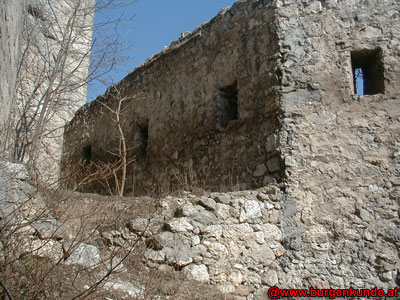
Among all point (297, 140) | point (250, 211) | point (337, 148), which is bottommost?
point (250, 211)

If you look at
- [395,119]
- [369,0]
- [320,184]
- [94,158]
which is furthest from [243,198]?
[94,158]

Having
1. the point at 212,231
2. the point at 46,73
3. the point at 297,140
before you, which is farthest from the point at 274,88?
the point at 46,73

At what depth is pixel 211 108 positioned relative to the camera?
691 centimetres

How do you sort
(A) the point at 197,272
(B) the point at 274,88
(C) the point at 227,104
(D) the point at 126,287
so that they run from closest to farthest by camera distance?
(D) the point at 126,287 → (A) the point at 197,272 → (B) the point at 274,88 → (C) the point at 227,104

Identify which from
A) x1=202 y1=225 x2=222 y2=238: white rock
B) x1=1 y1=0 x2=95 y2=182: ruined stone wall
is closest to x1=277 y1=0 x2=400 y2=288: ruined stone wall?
x1=202 y1=225 x2=222 y2=238: white rock

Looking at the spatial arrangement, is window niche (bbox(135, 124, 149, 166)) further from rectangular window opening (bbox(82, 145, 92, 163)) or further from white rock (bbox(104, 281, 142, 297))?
white rock (bbox(104, 281, 142, 297))

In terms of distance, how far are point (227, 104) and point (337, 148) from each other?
1818 mm

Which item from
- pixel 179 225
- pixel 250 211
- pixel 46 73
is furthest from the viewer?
pixel 46 73

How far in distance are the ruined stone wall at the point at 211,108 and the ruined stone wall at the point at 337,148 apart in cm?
30

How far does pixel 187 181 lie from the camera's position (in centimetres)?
688

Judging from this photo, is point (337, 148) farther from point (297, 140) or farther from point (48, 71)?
point (48, 71)

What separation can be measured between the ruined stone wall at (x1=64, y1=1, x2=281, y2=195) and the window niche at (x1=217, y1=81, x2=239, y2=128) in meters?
0.01

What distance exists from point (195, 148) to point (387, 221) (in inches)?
110

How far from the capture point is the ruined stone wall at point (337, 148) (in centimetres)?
521
